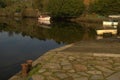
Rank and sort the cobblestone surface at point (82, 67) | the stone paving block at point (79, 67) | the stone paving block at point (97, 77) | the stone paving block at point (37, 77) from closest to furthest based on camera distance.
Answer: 1. the stone paving block at point (97, 77)
2. the stone paving block at point (37, 77)
3. the cobblestone surface at point (82, 67)
4. the stone paving block at point (79, 67)

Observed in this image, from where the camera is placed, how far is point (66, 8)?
283 feet

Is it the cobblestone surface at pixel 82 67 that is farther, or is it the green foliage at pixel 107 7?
the green foliage at pixel 107 7

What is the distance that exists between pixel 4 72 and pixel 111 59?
10.1 m

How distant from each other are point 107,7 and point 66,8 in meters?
14.8

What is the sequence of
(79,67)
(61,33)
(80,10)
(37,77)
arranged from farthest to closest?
1. (80,10)
2. (61,33)
3. (79,67)
4. (37,77)

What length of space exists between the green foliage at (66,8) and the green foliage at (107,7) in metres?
6.43

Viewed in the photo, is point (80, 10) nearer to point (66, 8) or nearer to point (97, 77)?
point (66, 8)

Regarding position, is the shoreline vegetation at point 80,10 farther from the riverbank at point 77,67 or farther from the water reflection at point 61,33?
the riverbank at point 77,67

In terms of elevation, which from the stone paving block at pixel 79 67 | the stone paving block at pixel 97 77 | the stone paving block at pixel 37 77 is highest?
the stone paving block at pixel 79 67

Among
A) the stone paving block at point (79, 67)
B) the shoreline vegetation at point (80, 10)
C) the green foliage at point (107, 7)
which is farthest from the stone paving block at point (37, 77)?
the green foliage at point (107, 7)

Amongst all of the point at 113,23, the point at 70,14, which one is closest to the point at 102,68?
the point at 113,23

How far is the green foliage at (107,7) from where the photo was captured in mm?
78125

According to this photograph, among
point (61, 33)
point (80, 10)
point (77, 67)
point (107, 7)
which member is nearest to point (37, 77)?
point (77, 67)

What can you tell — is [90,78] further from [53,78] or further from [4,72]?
[4,72]
